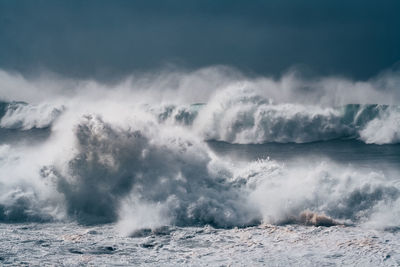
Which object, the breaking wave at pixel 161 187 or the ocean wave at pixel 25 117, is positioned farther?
the ocean wave at pixel 25 117

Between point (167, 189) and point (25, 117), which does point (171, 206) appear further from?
point (25, 117)

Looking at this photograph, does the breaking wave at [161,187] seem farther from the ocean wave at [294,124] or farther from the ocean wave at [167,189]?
the ocean wave at [294,124]

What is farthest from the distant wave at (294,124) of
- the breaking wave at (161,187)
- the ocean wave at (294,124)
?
the breaking wave at (161,187)

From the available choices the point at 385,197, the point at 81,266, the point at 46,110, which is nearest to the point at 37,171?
the point at 81,266

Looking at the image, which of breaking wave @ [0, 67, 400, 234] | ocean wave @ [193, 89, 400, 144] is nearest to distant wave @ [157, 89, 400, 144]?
ocean wave @ [193, 89, 400, 144]

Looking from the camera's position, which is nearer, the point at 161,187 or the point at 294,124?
the point at 161,187

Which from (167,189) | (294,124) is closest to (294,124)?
(294,124)

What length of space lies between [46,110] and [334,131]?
91.7ft

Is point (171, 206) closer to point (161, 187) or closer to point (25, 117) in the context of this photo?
point (161, 187)

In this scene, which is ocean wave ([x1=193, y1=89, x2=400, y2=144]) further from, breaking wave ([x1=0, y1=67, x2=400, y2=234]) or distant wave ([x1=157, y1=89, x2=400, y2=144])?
breaking wave ([x1=0, y1=67, x2=400, y2=234])

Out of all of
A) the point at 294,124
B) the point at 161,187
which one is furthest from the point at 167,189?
the point at 294,124

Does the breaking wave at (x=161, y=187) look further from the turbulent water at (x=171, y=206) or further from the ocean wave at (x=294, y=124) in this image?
the ocean wave at (x=294, y=124)

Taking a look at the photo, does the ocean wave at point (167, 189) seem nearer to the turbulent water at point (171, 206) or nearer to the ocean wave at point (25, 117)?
the turbulent water at point (171, 206)

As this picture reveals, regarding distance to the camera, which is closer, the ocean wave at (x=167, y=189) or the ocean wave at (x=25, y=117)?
the ocean wave at (x=167, y=189)
